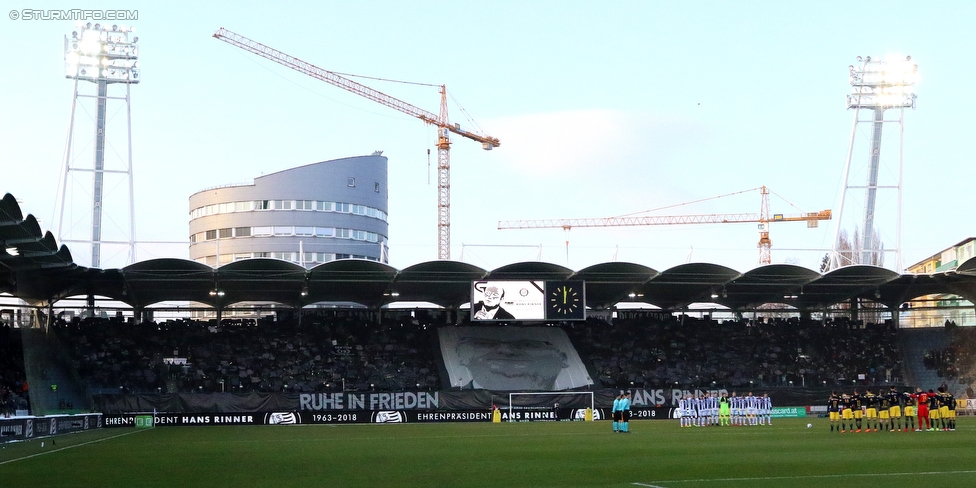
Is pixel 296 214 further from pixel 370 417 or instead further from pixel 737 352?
pixel 370 417

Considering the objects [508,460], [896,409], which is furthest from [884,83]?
[508,460]

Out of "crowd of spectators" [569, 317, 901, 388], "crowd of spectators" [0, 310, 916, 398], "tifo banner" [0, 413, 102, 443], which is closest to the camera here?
"tifo banner" [0, 413, 102, 443]

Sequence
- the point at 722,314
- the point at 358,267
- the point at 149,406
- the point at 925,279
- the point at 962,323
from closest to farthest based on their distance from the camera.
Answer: the point at 149,406 → the point at 358,267 → the point at 925,279 → the point at 962,323 → the point at 722,314

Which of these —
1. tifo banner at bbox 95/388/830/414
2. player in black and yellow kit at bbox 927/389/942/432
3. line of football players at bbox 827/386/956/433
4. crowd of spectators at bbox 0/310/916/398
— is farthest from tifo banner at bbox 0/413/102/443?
player in black and yellow kit at bbox 927/389/942/432

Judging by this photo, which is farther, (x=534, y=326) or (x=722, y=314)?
(x=722, y=314)

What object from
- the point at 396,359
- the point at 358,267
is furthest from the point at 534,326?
the point at 358,267

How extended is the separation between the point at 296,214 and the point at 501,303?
5358cm

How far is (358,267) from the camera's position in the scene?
5306cm

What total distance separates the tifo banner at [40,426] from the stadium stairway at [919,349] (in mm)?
45850

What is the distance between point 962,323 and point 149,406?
48419 mm

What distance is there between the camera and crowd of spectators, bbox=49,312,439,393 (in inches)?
2148

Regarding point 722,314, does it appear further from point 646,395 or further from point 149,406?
point 149,406

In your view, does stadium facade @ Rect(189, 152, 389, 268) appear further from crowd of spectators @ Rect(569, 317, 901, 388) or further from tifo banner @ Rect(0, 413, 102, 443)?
tifo banner @ Rect(0, 413, 102, 443)

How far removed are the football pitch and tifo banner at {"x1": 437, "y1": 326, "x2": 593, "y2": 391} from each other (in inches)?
919
